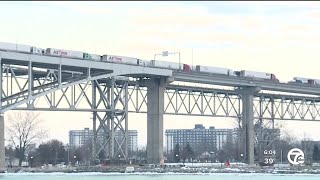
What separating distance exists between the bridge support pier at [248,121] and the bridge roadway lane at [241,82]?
6.75ft

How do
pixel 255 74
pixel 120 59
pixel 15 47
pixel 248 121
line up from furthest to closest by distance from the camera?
pixel 255 74 → pixel 248 121 → pixel 120 59 → pixel 15 47

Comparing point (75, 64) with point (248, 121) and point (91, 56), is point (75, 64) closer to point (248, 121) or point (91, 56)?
point (91, 56)

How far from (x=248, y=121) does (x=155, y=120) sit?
21.6 metres

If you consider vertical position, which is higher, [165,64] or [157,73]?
[165,64]

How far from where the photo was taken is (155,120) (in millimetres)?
101625

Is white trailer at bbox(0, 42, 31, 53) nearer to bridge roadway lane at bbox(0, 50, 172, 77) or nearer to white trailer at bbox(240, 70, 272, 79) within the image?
bridge roadway lane at bbox(0, 50, 172, 77)

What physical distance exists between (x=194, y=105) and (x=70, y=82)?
33.9m

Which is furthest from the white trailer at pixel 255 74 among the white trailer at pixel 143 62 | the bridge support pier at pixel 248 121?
the white trailer at pixel 143 62

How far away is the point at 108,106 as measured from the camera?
101188 millimetres

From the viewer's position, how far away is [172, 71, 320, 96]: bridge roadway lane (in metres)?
105

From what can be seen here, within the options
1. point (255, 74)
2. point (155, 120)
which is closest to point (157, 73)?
point (155, 120)

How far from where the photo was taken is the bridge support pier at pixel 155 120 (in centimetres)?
10131

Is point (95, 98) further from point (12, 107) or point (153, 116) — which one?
point (12, 107)

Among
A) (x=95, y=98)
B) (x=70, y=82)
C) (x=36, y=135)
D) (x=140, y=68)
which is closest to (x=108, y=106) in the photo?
(x=95, y=98)
